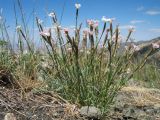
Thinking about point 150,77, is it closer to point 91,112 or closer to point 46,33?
point 91,112

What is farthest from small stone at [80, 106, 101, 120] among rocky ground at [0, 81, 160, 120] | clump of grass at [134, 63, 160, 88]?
clump of grass at [134, 63, 160, 88]

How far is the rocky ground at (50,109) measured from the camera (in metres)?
3.33

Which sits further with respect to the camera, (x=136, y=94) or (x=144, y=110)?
(x=136, y=94)

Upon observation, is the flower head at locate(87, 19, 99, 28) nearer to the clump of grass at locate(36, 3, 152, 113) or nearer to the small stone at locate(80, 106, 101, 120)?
the clump of grass at locate(36, 3, 152, 113)

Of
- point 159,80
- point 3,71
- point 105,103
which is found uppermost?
point 3,71

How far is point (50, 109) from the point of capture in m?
3.52

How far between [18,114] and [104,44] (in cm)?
119

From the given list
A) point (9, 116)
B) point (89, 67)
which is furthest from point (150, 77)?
point (9, 116)

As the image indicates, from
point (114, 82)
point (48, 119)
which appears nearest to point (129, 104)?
point (114, 82)

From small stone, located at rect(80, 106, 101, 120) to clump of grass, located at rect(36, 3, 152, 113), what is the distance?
0.07 m

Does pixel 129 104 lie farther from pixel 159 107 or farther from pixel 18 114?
pixel 18 114

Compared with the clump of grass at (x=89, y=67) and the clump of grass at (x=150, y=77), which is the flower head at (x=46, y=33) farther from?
the clump of grass at (x=150, y=77)

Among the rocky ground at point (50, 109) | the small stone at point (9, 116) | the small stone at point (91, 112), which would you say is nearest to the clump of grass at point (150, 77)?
the rocky ground at point (50, 109)

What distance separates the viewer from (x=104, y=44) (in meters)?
3.54
